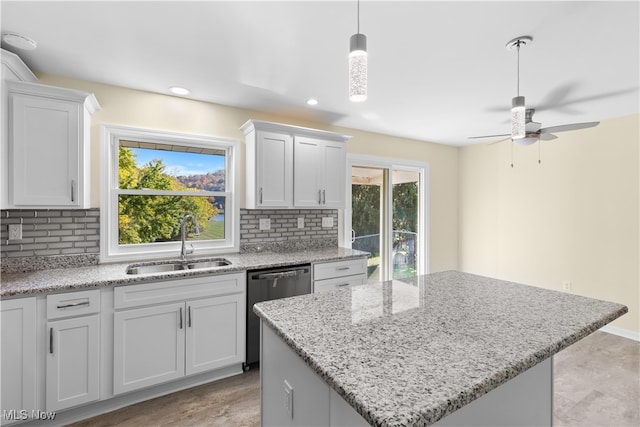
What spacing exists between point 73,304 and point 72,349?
0.29 metres

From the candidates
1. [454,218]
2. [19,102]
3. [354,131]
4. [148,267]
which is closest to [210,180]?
[148,267]

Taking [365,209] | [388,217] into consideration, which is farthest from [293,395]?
[388,217]

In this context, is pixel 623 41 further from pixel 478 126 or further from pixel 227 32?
pixel 227 32

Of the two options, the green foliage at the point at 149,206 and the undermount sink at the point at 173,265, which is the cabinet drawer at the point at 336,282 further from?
the green foliage at the point at 149,206

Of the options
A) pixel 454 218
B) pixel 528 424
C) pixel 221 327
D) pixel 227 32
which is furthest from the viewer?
→ pixel 454 218

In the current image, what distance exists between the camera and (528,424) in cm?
128

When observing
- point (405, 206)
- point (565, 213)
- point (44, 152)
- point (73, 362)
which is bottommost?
point (73, 362)

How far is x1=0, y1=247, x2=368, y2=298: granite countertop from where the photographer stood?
1.86 m

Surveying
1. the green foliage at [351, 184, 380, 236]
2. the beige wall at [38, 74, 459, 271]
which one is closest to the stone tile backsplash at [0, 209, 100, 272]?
the beige wall at [38, 74, 459, 271]

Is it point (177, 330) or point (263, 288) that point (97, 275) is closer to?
point (177, 330)

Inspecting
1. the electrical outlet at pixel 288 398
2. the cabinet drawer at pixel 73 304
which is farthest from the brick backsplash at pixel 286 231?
the electrical outlet at pixel 288 398

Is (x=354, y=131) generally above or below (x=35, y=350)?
above

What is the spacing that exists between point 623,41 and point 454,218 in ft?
11.5

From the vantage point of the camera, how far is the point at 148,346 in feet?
7.14
